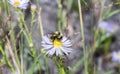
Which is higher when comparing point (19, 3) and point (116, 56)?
point (19, 3)

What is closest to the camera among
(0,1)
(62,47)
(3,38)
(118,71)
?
(62,47)

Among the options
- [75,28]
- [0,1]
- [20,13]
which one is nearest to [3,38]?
[20,13]

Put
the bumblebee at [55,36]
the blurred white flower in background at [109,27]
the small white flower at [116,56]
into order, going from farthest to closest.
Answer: the blurred white flower in background at [109,27] < the small white flower at [116,56] < the bumblebee at [55,36]

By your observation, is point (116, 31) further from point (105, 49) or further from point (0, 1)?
point (0, 1)

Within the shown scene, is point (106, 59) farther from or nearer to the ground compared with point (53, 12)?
nearer to the ground

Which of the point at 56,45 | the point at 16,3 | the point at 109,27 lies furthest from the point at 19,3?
the point at 109,27

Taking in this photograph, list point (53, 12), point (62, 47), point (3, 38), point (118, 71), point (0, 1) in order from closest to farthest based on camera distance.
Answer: point (62, 47) < point (3, 38) < point (0, 1) < point (118, 71) < point (53, 12)

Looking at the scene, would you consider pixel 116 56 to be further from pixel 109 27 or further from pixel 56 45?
pixel 56 45

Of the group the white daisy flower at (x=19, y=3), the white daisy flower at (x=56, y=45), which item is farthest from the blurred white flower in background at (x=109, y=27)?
the white daisy flower at (x=56, y=45)

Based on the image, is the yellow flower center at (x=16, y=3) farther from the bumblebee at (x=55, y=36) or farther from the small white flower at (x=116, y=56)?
the small white flower at (x=116, y=56)
